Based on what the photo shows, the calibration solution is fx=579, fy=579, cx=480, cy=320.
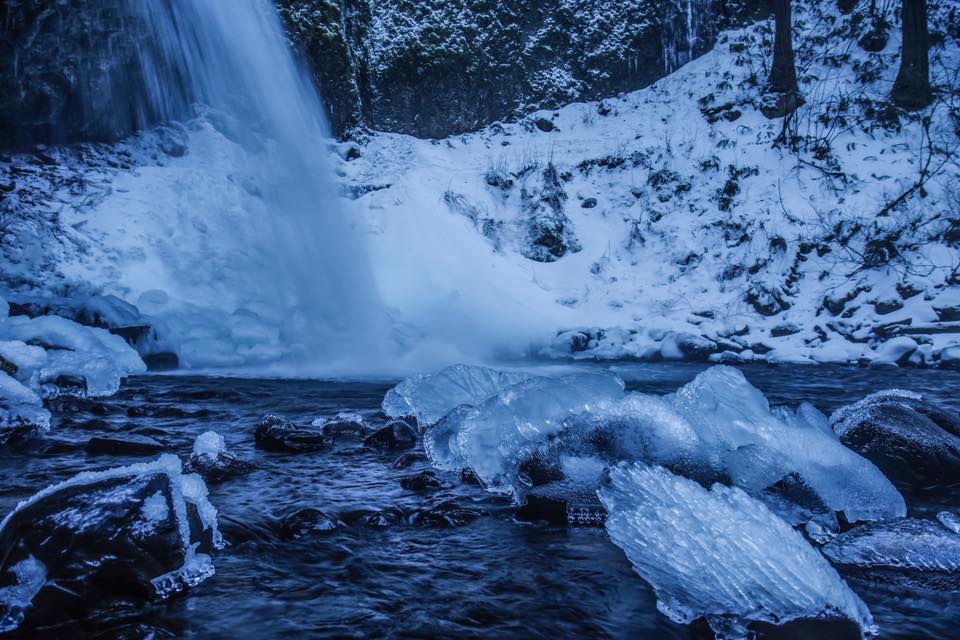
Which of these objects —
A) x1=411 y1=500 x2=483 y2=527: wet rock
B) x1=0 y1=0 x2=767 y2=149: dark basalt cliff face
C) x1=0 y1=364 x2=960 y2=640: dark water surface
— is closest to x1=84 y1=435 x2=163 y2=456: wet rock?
x1=0 y1=364 x2=960 y2=640: dark water surface

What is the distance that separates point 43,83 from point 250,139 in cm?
282

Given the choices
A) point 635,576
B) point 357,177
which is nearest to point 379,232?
point 357,177

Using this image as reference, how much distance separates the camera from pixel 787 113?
10805 millimetres

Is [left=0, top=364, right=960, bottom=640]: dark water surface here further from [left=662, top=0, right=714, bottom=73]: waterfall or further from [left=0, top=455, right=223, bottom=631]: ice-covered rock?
[left=662, top=0, right=714, bottom=73]: waterfall

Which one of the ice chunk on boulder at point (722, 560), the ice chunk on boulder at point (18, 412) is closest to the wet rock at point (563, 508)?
the ice chunk on boulder at point (722, 560)

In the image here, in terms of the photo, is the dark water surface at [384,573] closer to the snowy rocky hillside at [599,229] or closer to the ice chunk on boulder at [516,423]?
the ice chunk on boulder at [516,423]

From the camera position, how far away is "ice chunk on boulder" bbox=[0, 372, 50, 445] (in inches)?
116

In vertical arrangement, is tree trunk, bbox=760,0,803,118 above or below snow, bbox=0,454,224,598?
above

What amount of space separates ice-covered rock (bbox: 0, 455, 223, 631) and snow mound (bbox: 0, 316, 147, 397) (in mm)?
3184

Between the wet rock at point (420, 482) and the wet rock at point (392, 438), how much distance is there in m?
0.64

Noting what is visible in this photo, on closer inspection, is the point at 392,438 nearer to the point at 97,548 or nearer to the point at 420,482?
the point at 420,482

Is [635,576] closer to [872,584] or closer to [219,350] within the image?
[872,584]

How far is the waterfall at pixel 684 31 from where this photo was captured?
46.1 feet

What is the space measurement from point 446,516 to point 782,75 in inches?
491
